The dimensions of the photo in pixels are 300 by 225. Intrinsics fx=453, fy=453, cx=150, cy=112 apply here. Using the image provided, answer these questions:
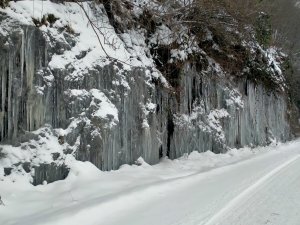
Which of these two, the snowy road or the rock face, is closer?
the snowy road

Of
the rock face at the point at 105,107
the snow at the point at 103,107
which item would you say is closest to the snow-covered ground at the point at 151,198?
the rock face at the point at 105,107

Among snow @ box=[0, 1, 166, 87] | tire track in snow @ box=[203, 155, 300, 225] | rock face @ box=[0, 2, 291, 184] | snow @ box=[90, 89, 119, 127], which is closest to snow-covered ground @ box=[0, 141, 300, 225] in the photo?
tire track in snow @ box=[203, 155, 300, 225]

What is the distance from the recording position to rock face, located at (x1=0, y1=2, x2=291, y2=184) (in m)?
8.91

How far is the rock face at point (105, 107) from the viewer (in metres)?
8.91

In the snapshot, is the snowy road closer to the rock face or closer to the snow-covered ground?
the snow-covered ground

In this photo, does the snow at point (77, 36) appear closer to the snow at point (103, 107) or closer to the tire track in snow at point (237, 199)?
the snow at point (103, 107)

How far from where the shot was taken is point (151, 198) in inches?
349

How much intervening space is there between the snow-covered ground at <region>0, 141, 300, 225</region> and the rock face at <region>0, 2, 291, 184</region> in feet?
1.76

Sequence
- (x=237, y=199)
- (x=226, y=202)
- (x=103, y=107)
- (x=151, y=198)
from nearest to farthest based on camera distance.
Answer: (x=226, y=202) < (x=237, y=199) < (x=151, y=198) < (x=103, y=107)

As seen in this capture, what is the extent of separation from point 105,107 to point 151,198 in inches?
110

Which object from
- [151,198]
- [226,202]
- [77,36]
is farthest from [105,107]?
[226,202]

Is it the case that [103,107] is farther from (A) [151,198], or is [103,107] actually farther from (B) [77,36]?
(A) [151,198]

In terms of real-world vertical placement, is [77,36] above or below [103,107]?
above

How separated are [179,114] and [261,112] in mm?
9447
